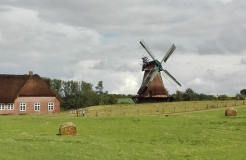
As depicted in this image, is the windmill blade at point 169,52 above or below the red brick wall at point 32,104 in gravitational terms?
above

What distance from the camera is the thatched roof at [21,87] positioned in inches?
3322

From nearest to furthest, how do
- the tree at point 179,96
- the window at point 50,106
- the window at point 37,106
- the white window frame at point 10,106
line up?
the white window frame at point 10,106 → the window at point 37,106 → the window at point 50,106 → the tree at point 179,96

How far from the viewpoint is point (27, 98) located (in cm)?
8488

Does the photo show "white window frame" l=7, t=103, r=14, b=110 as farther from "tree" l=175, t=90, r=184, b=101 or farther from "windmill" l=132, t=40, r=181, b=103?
"tree" l=175, t=90, r=184, b=101

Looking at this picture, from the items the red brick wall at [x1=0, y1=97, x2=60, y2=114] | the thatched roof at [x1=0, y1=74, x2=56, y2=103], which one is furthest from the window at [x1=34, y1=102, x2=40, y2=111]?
the thatched roof at [x1=0, y1=74, x2=56, y2=103]

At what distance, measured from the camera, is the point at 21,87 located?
8644cm

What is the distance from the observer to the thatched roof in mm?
84375

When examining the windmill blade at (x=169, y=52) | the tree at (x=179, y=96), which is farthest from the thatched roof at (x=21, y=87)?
the tree at (x=179, y=96)

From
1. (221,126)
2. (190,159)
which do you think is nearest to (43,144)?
(190,159)

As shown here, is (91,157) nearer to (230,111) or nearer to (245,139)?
(245,139)

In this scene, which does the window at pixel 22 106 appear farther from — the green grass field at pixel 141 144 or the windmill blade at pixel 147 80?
the green grass field at pixel 141 144

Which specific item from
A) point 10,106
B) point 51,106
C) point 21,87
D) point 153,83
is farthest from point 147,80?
point 10,106

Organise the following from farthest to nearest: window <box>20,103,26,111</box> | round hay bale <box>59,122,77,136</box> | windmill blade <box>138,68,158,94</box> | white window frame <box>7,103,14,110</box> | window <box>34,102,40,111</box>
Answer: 1. window <box>34,102,40,111</box>
2. windmill blade <box>138,68,158,94</box>
3. window <box>20,103,26,111</box>
4. white window frame <box>7,103,14,110</box>
5. round hay bale <box>59,122,77,136</box>

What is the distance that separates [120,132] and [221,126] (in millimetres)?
9443
